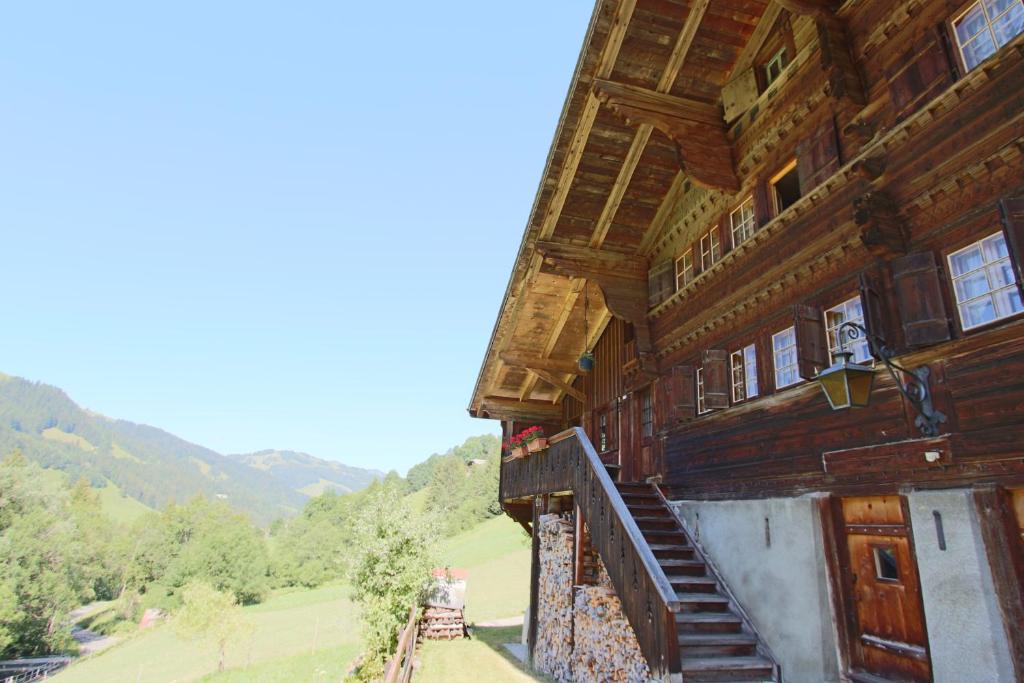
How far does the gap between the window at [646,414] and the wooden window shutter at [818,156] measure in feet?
18.1

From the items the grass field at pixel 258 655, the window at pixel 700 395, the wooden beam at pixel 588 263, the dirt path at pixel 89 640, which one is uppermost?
the wooden beam at pixel 588 263

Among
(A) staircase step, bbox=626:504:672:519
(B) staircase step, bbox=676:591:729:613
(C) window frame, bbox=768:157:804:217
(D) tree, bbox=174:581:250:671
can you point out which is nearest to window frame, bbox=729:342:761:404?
(C) window frame, bbox=768:157:804:217

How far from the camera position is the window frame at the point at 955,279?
5.02 meters

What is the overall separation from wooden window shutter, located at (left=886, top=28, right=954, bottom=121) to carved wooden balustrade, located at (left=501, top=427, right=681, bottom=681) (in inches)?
232

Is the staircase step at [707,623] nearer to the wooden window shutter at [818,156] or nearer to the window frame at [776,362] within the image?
the window frame at [776,362]

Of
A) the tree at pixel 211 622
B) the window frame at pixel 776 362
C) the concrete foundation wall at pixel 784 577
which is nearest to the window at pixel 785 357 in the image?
the window frame at pixel 776 362

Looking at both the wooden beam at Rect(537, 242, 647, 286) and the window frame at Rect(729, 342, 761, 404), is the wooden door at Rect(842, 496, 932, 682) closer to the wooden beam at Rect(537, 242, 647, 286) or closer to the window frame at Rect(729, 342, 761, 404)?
the window frame at Rect(729, 342, 761, 404)

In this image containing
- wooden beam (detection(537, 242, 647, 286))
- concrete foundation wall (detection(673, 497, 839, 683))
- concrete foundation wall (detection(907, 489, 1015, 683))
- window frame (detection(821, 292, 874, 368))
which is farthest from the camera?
wooden beam (detection(537, 242, 647, 286))

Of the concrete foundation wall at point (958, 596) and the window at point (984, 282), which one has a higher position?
the window at point (984, 282)

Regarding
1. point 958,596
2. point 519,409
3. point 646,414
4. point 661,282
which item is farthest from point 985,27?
point 519,409

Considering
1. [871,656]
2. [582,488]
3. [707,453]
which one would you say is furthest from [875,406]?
[582,488]

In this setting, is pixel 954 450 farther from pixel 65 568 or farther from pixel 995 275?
pixel 65 568

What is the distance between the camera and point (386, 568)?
2002 cm

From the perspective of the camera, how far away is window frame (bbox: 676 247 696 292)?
10945 mm
